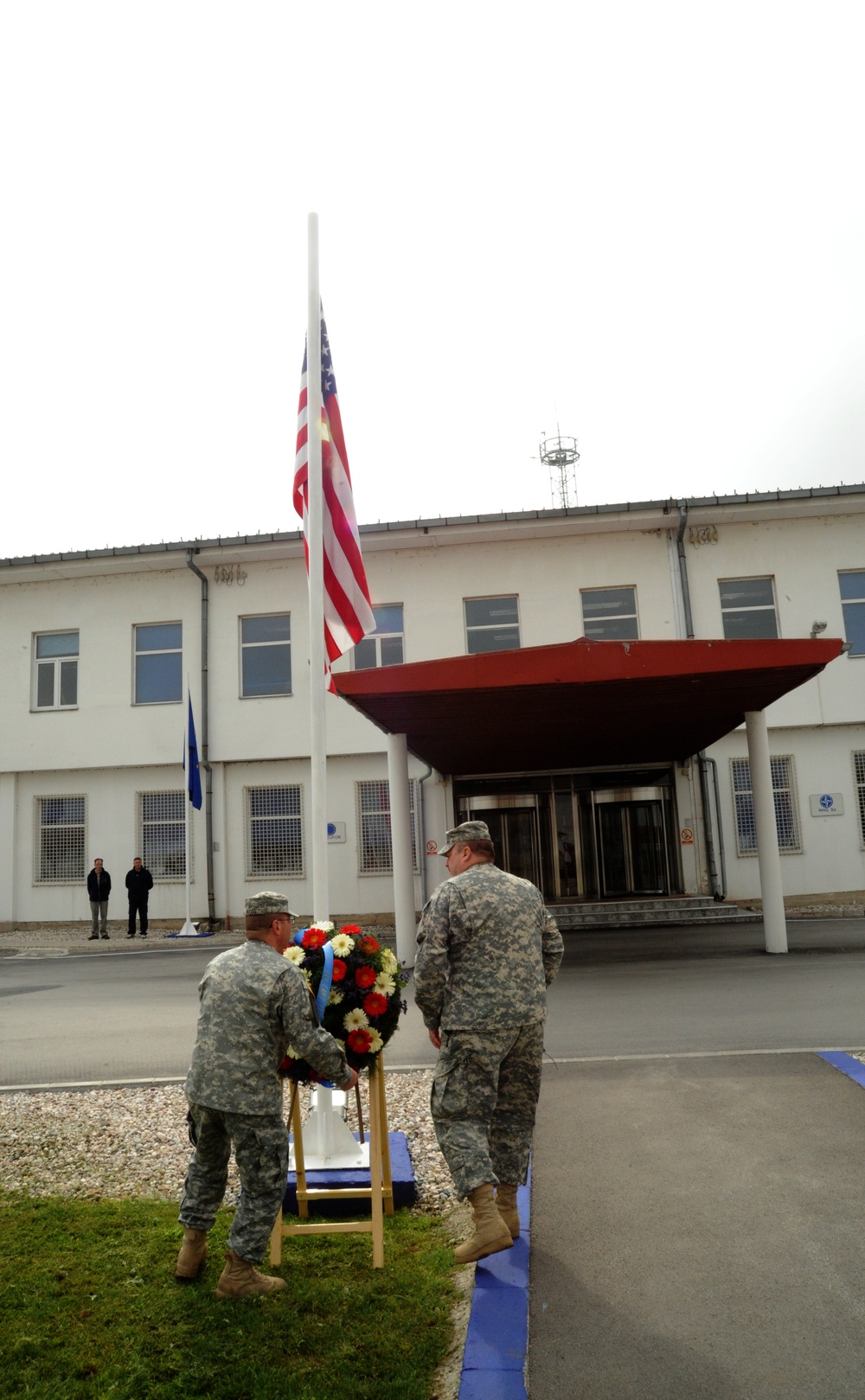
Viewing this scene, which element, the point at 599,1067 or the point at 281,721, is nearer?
the point at 599,1067

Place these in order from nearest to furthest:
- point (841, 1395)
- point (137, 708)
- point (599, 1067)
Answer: point (841, 1395), point (599, 1067), point (137, 708)

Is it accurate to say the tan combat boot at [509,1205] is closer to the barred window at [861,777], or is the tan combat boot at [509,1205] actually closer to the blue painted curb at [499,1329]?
the blue painted curb at [499,1329]

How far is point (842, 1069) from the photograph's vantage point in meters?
6.84

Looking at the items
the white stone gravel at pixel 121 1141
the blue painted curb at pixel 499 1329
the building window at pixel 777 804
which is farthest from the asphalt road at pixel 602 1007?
the building window at pixel 777 804

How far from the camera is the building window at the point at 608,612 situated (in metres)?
22.1

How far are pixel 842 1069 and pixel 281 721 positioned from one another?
16.7 meters

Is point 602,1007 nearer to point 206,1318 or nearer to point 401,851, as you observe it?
point 401,851

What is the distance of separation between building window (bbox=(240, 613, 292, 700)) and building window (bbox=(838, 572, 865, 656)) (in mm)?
12193

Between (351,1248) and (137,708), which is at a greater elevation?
(137,708)

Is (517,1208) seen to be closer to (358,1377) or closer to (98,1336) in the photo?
(358,1377)

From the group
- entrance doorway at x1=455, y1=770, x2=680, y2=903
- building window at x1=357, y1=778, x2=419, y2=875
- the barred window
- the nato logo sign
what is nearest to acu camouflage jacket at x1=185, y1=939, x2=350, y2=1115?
building window at x1=357, y1=778, x2=419, y2=875

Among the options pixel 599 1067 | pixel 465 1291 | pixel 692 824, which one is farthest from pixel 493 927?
pixel 692 824

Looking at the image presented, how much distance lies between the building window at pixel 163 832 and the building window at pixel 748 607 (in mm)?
12690

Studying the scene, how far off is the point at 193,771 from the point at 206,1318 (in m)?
17.7
